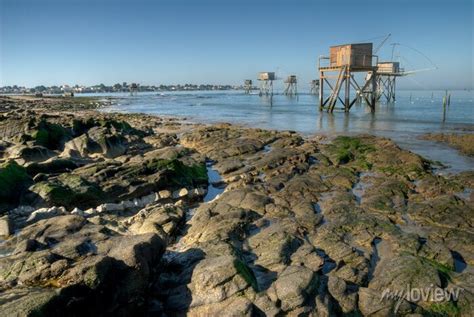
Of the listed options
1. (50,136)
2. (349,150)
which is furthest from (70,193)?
(349,150)

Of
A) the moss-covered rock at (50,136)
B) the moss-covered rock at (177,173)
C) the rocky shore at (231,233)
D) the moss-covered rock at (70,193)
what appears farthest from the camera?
the moss-covered rock at (50,136)

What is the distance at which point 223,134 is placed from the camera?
28.7 m

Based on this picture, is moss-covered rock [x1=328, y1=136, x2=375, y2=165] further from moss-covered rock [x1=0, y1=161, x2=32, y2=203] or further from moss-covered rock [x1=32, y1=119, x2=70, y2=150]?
moss-covered rock [x1=32, y1=119, x2=70, y2=150]

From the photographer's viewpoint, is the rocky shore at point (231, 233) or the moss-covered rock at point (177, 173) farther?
the moss-covered rock at point (177, 173)

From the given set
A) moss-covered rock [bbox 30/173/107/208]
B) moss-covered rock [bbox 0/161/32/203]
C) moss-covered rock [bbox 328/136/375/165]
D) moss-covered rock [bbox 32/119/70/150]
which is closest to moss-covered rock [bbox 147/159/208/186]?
moss-covered rock [bbox 30/173/107/208]

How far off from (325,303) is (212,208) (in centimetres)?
642

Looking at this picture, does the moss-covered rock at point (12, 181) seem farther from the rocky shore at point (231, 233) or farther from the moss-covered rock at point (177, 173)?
the moss-covered rock at point (177, 173)

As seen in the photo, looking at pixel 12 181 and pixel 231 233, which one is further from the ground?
pixel 12 181

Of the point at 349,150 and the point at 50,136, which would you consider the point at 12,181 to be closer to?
the point at 50,136

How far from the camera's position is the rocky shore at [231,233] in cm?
672

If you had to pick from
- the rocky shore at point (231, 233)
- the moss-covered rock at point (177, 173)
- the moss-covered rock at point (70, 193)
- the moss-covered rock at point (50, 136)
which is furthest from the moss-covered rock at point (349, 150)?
the moss-covered rock at point (50, 136)

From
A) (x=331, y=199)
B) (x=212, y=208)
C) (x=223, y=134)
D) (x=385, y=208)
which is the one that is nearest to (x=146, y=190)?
(x=212, y=208)

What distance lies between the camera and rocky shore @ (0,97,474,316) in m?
6.72

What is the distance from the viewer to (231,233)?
10.5 meters
